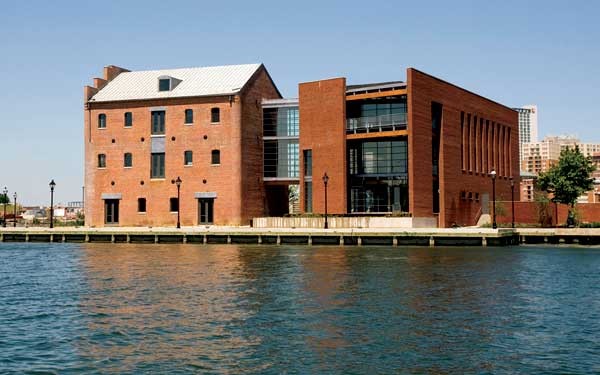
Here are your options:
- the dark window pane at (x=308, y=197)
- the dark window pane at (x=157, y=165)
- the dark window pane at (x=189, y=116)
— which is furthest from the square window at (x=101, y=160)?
the dark window pane at (x=308, y=197)

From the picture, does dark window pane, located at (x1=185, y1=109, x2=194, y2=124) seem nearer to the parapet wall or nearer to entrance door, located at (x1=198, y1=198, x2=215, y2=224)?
entrance door, located at (x1=198, y1=198, x2=215, y2=224)

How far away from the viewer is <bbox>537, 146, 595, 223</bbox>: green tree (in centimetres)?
6862

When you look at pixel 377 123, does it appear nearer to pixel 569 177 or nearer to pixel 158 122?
pixel 569 177

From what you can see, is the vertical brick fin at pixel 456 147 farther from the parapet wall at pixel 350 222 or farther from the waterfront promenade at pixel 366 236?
the waterfront promenade at pixel 366 236

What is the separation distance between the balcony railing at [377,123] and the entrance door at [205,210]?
15.5 metres

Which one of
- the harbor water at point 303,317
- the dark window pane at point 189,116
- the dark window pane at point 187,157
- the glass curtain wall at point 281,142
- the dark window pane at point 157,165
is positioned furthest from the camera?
the dark window pane at point 157,165

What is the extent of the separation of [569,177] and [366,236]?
26962 millimetres

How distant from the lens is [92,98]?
242ft

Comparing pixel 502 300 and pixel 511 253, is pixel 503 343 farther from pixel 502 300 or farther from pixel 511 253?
pixel 511 253

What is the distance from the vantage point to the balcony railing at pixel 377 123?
6197cm

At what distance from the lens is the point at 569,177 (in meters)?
69.2

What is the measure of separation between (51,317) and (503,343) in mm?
13272

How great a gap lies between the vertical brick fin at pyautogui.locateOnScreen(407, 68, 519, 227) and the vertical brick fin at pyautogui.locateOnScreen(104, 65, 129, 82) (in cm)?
3461

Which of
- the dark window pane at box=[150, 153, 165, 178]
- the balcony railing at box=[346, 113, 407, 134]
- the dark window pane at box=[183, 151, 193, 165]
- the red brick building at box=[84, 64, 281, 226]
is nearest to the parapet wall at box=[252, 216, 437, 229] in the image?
the red brick building at box=[84, 64, 281, 226]
